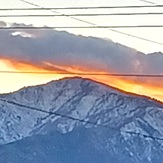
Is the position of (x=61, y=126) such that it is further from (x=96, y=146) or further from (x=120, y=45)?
(x=120, y=45)

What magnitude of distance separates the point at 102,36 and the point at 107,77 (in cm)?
31

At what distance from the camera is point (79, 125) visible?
5.50m

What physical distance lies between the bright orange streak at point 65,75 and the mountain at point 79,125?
0.16ft

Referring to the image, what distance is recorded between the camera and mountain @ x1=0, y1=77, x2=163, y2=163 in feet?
17.8

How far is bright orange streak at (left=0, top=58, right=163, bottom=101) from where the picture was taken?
5.43 metres

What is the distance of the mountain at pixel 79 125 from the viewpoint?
17.8 feet

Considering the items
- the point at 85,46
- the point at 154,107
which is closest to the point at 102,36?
the point at 85,46

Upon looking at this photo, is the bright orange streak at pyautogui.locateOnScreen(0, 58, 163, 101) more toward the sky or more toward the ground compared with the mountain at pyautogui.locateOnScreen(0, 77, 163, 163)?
more toward the sky

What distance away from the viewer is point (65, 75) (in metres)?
5.56

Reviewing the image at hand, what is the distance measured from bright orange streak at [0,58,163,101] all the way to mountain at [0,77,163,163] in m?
0.05

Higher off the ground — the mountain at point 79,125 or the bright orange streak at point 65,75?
the bright orange streak at point 65,75

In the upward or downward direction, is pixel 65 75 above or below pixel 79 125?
above

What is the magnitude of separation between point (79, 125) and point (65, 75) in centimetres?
40

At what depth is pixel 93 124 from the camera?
5.52 m
